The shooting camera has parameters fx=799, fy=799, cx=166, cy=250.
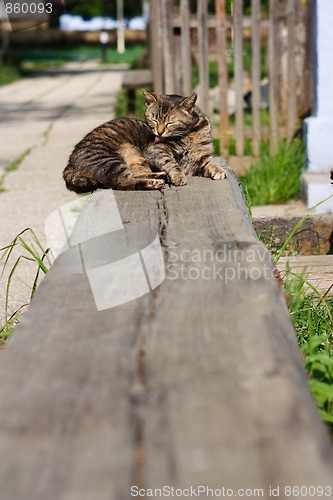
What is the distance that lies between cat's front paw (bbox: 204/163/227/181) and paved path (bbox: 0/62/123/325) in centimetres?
109

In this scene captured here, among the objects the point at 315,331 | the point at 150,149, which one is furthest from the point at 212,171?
the point at 315,331

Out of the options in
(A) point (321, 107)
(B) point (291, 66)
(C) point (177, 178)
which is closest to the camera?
(C) point (177, 178)

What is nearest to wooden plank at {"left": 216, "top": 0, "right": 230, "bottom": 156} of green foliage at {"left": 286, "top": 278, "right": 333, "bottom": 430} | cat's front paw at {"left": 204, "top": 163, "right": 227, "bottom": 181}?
cat's front paw at {"left": 204, "top": 163, "right": 227, "bottom": 181}

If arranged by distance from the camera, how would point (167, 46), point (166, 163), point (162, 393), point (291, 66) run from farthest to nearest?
point (167, 46)
point (291, 66)
point (166, 163)
point (162, 393)

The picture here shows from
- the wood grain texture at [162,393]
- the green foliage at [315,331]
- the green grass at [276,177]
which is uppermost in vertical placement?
the wood grain texture at [162,393]

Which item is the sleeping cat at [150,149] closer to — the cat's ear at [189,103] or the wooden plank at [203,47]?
the cat's ear at [189,103]

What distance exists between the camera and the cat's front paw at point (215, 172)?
12.3 feet

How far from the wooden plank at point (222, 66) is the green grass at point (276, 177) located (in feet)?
2.95

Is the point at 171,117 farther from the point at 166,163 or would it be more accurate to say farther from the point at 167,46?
the point at 167,46

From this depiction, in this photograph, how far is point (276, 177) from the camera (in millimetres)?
5988

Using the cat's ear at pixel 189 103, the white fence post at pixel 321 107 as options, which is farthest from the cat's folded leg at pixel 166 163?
the white fence post at pixel 321 107

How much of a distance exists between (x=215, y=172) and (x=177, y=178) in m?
0.24

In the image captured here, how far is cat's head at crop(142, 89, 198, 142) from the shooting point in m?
4.18

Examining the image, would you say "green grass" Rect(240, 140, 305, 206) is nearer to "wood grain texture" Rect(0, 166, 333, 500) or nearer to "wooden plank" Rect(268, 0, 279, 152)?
"wooden plank" Rect(268, 0, 279, 152)
